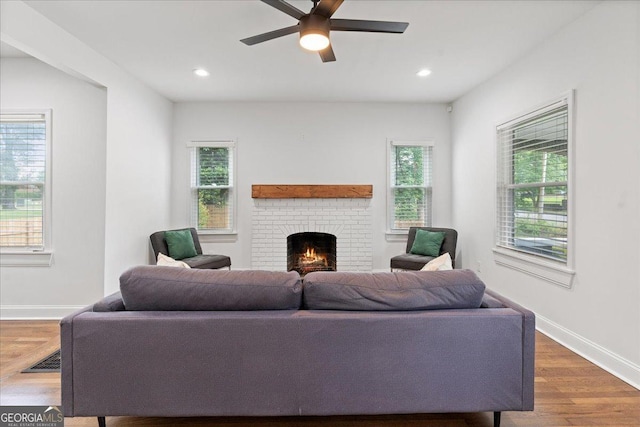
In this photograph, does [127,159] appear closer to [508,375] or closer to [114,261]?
[114,261]

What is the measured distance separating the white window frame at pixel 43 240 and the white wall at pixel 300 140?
1699mm

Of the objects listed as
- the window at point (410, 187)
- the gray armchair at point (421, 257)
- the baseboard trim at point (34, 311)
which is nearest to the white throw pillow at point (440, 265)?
the gray armchair at point (421, 257)

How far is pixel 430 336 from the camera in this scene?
1530 mm

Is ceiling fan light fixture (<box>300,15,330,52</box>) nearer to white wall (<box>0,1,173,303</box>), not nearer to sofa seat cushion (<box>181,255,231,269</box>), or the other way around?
white wall (<box>0,1,173,303</box>)

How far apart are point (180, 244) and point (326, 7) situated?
3329 millimetres

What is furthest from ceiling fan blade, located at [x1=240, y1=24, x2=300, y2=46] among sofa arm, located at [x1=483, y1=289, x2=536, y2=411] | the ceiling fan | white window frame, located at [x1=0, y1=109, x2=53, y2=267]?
white window frame, located at [x1=0, y1=109, x2=53, y2=267]

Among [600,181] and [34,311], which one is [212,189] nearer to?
[34,311]

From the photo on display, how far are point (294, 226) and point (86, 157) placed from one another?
8.73 feet

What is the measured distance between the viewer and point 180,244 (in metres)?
4.27

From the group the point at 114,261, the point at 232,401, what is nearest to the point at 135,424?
the point at 232,401

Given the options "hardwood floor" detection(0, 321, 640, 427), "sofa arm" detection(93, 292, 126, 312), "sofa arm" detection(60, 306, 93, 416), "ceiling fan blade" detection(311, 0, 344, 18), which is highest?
"ceiling fan blade" detection(311, 0, 344, 18)

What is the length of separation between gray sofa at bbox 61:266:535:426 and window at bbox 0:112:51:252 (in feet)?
8.46

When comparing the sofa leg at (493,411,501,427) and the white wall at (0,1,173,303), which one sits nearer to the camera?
the sofa leg at (493,411,501,427)

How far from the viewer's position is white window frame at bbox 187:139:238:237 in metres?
4.96
